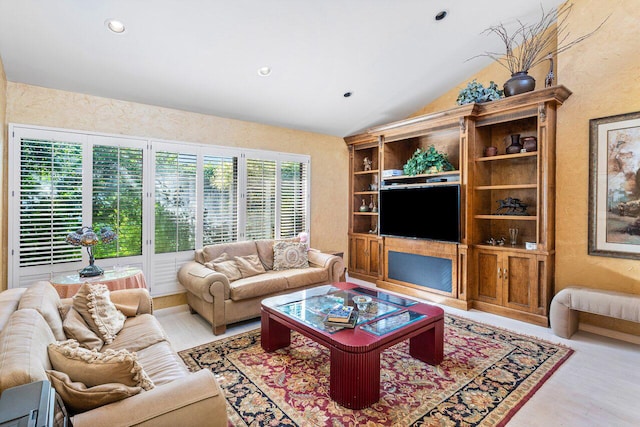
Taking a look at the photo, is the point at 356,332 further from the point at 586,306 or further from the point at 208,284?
the point at 586,306

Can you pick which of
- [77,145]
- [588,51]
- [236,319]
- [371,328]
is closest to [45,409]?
[371,328]

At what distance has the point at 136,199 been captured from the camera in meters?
3.72

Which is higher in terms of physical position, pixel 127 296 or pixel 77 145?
pixel 77 145

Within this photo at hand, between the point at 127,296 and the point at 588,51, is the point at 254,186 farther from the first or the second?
the point at 588,51

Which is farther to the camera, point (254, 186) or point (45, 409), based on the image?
point (254, 186)

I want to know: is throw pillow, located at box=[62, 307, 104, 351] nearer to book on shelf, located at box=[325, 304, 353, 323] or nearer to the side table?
the side table

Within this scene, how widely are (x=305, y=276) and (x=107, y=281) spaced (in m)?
2.18

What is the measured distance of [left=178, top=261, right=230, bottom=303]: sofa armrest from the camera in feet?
11.0

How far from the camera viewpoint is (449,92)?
515 centimetres

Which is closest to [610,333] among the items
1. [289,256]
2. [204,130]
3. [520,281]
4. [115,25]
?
[520,281]

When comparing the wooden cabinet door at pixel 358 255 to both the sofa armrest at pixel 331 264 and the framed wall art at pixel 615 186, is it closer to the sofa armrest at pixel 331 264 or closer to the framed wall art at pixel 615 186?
the sofa armrest at pixel 331 264

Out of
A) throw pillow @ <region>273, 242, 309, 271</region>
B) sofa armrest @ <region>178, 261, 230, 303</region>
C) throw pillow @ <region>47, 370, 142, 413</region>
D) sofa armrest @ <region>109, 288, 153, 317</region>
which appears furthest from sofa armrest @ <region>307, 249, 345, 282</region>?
throw pillow @ <region>47, 370, 142, 413</region>

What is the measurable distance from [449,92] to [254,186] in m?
3.50

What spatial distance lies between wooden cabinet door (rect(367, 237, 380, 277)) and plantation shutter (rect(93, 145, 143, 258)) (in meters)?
3.58
